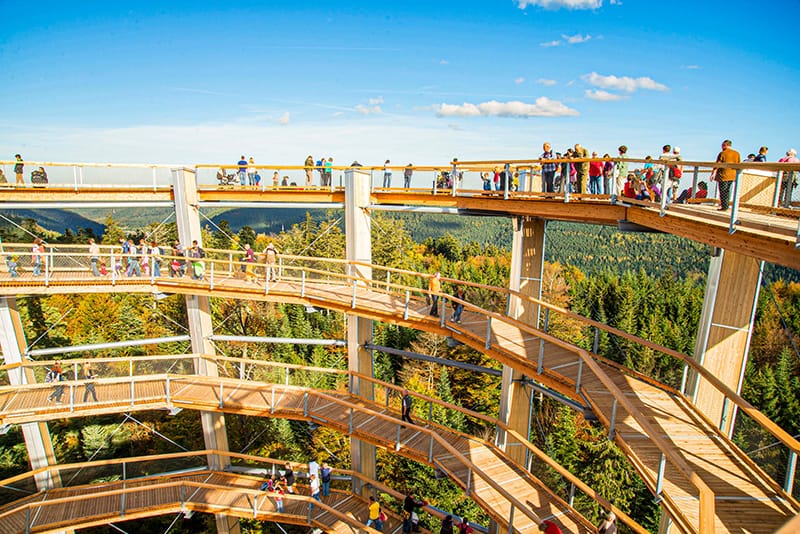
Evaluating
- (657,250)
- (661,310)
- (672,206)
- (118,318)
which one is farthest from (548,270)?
(657,250)

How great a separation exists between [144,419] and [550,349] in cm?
2934

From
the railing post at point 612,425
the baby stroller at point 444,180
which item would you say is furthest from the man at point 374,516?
the baby stroller at point 444,180

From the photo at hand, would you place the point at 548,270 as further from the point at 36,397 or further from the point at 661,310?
the point at 36,397

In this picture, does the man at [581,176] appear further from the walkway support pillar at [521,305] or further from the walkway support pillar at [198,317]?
the walkway support pillar at [198,317]

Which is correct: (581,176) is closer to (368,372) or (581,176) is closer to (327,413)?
(368,372)

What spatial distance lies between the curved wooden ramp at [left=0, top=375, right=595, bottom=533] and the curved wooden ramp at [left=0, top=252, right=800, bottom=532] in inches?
111

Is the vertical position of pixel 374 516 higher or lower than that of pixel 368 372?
lower

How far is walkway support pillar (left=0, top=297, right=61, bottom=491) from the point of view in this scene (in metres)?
15.5

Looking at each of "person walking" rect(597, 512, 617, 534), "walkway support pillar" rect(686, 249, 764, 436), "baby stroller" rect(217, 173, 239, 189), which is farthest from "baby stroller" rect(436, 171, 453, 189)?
"person walking" rect(597, 512, 617, 534)

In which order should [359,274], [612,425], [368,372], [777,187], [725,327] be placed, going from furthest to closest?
[368,372] < [359,274] < [725,327] < [612,425] < [777,187]

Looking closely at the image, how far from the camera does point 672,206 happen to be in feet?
29.7

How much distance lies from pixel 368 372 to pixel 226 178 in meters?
8.57

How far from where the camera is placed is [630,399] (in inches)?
371

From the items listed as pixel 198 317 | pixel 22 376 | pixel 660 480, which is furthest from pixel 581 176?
pixel 22 376
